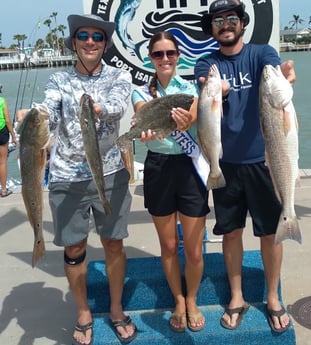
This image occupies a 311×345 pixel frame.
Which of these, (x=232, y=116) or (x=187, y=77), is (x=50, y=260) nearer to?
(x=187, y=77)

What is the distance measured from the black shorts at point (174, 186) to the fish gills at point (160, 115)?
0.28 m

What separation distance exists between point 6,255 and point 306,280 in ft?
11.0

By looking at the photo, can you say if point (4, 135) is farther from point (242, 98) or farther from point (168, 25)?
point (242, 98)

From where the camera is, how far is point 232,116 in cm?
302

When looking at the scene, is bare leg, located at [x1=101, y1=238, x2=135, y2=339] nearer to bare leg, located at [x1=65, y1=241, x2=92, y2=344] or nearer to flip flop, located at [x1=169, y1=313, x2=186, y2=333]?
bare leg, located at [x1=65, y1=241, x2=92, y2=344]

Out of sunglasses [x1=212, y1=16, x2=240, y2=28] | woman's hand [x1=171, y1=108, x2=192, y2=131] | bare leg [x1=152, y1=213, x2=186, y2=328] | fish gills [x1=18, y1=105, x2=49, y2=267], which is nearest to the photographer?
fish gills [x1=18, y1=105, x2=49, y2=267]

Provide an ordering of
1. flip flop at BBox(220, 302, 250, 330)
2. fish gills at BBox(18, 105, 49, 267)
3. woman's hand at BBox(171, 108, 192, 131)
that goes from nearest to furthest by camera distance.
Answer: fish gills at BBox(18, 105, 49, 267) → woman's hand at BBox(171, 108, 192, 131) → flip flop at BBox(220, 302, 250, 330)

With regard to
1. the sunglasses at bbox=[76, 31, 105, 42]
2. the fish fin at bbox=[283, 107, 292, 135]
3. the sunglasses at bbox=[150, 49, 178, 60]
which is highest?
the sunglasses at bbox=[76, 31, 105, 42]

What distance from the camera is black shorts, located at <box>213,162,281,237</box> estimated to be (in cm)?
312

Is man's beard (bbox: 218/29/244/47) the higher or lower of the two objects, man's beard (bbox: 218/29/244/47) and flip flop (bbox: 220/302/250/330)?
the higher

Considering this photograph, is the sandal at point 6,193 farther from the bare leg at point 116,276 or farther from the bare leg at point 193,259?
the bare leg at point 193,259

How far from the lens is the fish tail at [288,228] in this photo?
113 inches

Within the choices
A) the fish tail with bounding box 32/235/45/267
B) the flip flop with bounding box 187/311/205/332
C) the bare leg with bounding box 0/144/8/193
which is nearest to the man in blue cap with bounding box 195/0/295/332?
the flip flop with bounding box 187/311/205/332

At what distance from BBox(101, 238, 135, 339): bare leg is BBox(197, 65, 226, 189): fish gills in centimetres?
96
